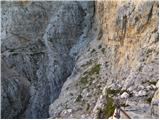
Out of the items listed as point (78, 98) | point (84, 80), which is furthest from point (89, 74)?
point (78, 98)

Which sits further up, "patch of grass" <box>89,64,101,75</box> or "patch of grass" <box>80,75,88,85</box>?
"patch of grass" <box>89,64,101,75</box>

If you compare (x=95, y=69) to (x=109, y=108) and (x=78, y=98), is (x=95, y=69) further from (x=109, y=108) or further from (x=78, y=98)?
(x=109, y=108)

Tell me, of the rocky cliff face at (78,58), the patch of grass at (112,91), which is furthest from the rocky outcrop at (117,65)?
the patch of grass at (112,91)

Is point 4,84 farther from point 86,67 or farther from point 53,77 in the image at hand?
point 86,67

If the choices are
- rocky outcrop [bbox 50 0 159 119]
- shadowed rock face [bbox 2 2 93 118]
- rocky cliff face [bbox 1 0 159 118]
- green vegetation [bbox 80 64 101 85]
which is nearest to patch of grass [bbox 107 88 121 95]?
rocky cliff face [bbox 1 0 159 118]

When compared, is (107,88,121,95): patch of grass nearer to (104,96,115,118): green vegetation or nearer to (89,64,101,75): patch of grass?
(104,96,115,118): green vegetation

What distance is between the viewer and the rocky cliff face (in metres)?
29.2

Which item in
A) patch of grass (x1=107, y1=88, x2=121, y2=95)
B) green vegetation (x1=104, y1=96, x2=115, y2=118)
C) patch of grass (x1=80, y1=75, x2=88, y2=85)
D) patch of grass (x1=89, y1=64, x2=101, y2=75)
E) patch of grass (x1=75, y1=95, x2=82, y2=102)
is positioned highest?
patch of grass (x1=89, y1=64, x2=101, y2=75)

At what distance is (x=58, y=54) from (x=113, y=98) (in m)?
15.6

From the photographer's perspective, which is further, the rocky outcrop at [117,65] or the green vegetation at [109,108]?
the rocky outcrop at [117,65]

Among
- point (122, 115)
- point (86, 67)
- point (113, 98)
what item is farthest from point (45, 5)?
point (122, 115)

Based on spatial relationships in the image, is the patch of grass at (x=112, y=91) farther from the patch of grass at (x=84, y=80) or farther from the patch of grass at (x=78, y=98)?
the patch of grass at (x=84, y=80)

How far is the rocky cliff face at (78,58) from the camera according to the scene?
2919 cm

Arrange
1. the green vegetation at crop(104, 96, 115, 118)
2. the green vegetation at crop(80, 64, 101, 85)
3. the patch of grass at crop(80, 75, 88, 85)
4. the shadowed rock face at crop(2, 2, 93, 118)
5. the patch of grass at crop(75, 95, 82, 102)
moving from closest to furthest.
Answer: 1. the green vegetation at crop(104, 96, 115, 118)
2. the patch of grass at crop(75, 95, 82, 102)
3. the patch of grass at crop(80, 75, 88, 85)
4. the green vegetation at crop(80, 64, 101, 85)
5. the shadowed rock face at crop(2, 2, 93, 118)
